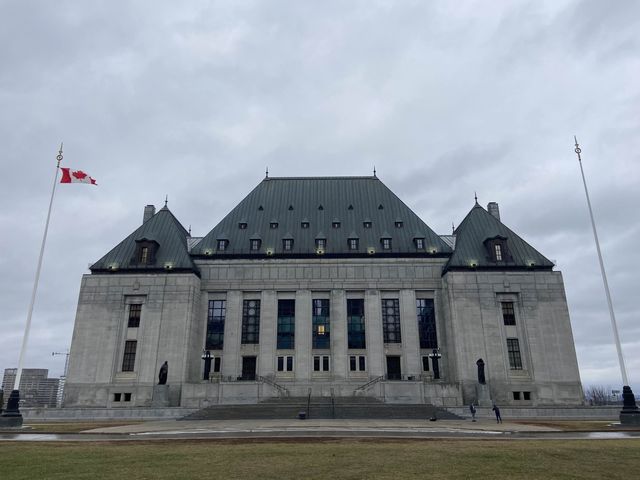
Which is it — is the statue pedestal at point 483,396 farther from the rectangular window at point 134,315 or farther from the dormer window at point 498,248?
the rectangular window at point 134,315

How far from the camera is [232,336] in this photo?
52781mm

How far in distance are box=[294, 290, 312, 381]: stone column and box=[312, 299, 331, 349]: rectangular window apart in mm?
859

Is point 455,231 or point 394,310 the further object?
point 455,231

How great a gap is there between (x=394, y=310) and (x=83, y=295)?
3561 cm

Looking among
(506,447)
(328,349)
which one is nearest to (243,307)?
(328,349)

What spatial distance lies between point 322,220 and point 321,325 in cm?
1372

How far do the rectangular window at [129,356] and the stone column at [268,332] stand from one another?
44.7 ft

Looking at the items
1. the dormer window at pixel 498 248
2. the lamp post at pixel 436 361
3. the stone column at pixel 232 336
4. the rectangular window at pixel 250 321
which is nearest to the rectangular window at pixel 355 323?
the lamp post at pixel 436 361

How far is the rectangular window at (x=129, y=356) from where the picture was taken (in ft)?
165

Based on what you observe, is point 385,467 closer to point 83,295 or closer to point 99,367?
point 99,367

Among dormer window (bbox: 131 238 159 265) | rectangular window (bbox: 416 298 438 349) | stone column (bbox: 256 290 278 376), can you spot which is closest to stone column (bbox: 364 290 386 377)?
rectangular window (bbox: 416 298 438 349)

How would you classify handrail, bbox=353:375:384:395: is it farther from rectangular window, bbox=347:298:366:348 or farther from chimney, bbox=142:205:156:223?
chimney, bbox=142:205:156:223

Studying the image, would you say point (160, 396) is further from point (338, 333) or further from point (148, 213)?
point (148, 213)

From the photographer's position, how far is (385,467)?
1361 cm
